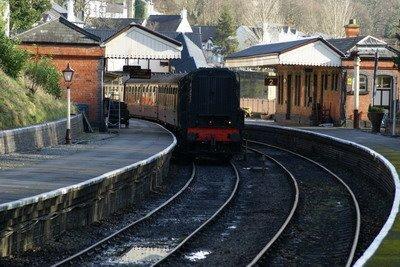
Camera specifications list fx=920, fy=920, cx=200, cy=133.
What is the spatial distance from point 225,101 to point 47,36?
1331 centimetres

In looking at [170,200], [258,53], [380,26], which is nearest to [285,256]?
[170,200]

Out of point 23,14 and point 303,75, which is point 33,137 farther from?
point 303,75

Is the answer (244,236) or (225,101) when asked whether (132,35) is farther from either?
(244,236)

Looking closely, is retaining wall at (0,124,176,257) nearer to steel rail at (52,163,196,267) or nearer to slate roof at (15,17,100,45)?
steel rail at (52,163,196,267)

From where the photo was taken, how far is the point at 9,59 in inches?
1280

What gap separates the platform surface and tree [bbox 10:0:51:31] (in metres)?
16.5

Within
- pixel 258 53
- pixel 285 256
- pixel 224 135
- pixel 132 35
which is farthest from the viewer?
pixel 258 53

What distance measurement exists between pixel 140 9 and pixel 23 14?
371 feet

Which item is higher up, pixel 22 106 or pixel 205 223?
pixel 22 106

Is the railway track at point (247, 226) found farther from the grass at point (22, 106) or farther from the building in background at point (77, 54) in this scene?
the building in background at point (77, 54)

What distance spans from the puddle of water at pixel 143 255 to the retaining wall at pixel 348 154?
3643 mm

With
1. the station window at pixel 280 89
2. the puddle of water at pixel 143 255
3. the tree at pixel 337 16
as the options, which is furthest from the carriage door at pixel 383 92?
the tree at pixel 337 16

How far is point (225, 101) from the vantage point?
3184 cm

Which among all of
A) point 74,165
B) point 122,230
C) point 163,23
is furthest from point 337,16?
point 122,230
